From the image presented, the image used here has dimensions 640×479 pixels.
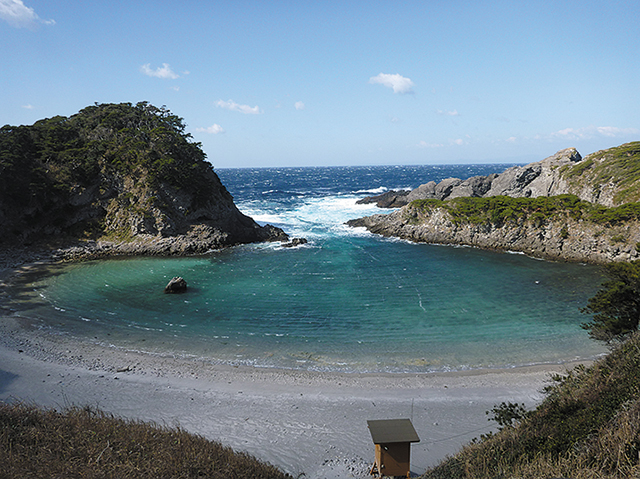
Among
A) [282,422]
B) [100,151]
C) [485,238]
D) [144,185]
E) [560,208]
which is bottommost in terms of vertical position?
[282,422]

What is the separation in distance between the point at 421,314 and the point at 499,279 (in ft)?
39.4

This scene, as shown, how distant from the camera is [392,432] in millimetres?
11219

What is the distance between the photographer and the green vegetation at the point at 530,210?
1449 inches

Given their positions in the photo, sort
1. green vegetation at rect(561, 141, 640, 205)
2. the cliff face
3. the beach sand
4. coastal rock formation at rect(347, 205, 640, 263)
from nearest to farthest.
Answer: the beach sand < coastal rock formation at rect(347, 205, 640, 263) < green vegetation at rect(561, 141, 640, 205) < the cliff face

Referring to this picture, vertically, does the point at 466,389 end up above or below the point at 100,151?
below

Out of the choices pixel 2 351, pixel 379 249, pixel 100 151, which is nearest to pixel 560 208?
pixel 379 249

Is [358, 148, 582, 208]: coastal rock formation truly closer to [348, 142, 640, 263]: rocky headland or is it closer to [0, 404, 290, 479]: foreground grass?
[348, 142, 640, 263]: rocky headland

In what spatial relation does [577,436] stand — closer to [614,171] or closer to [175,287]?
[175,287]

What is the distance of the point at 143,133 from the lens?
166 feet

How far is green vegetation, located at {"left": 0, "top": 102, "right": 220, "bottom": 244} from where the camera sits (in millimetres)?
43500

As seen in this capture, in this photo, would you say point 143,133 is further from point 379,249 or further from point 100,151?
point 379,249

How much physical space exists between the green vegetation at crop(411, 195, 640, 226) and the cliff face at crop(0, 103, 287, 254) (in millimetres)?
24257

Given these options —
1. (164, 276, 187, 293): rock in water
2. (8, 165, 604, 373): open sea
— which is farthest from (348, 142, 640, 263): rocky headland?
(164, 276, 187, 293): rock in water

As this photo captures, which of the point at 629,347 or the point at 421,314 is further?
the point at 421,314
